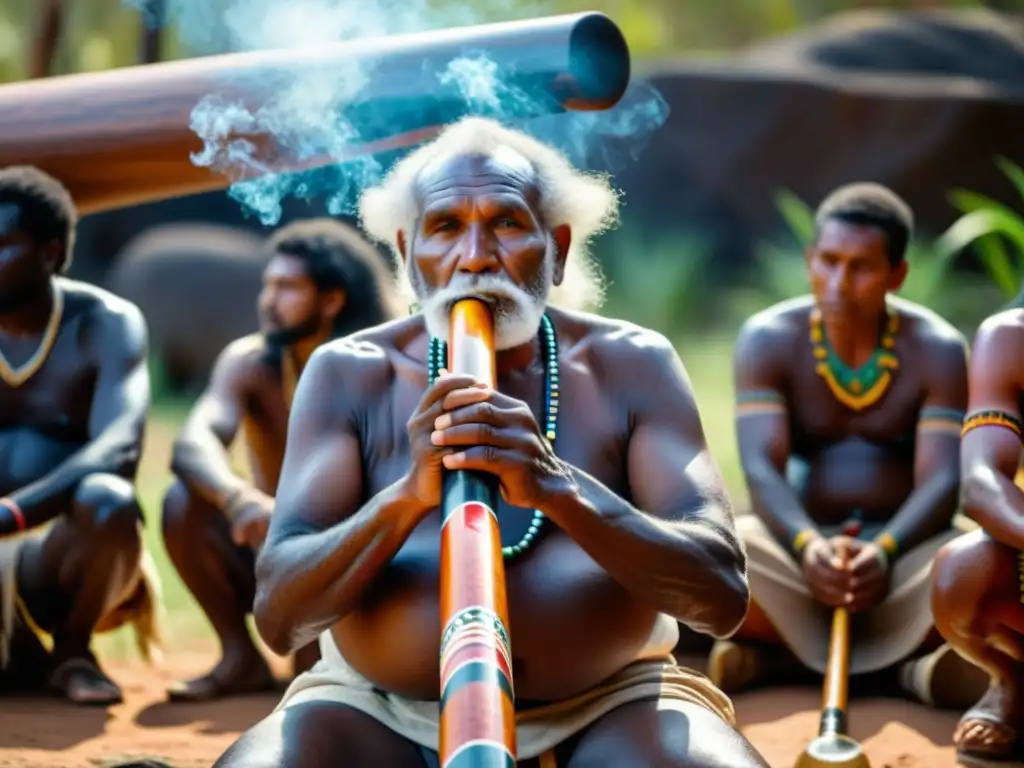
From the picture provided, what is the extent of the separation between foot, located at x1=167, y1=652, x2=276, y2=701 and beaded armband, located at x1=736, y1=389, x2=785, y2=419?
76.0 inches

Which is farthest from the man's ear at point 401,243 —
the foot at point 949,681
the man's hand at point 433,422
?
the foot at point 949,681

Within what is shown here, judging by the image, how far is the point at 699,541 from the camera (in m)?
3.00

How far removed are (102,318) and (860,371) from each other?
265 cm

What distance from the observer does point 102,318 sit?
5.51 m

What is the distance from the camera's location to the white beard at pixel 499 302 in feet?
10.4

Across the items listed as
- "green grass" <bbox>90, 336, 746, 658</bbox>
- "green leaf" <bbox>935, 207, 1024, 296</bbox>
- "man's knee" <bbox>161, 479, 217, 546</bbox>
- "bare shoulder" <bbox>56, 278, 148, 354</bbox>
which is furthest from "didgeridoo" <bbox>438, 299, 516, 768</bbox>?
"green leaf" <bbox>935, 207, 1024, 296</bbox>

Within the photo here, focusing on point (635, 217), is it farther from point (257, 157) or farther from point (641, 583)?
point (641, 583)

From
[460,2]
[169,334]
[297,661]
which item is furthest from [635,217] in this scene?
[297,661]

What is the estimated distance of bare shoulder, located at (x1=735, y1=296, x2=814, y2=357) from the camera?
5820 millimetres

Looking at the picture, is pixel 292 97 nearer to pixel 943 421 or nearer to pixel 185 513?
pixel 185 513

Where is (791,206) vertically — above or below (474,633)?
above

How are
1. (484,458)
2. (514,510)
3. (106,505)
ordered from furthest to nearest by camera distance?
(106,505) → (514,510) → (484,458)

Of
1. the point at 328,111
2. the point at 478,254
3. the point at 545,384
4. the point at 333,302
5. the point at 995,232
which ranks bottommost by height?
the point at 545,384

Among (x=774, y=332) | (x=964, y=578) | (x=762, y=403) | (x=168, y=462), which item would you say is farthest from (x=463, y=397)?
(x=168, y=462)
